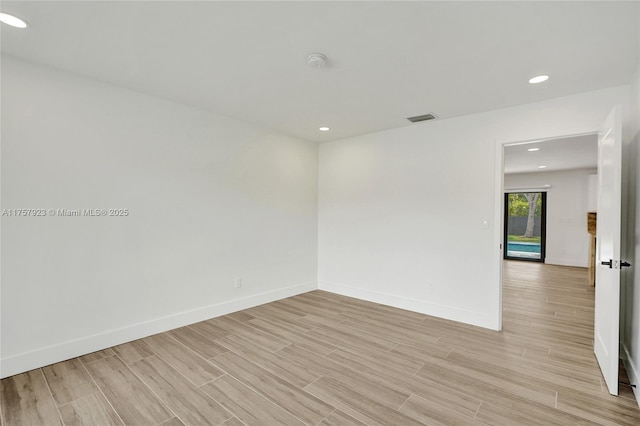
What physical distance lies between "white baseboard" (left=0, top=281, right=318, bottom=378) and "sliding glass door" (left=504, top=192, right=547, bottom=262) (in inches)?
325

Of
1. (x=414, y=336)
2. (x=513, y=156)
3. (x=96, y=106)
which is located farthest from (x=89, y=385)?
(x=513, y=156)

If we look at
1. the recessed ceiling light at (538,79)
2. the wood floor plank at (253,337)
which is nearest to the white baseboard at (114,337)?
the wood floor plank at (253,337)

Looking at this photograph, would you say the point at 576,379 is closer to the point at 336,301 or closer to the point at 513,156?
the point at 336,301

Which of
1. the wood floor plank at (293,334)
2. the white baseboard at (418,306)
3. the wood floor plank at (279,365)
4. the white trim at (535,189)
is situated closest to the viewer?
the wood floor plank at (279,365)

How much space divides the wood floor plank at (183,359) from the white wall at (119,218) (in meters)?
0.23

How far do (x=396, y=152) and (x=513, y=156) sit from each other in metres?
3.13

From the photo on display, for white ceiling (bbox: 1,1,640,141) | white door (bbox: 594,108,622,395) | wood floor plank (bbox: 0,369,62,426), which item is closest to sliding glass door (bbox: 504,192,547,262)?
white door (bbox: 594,108,622,395)

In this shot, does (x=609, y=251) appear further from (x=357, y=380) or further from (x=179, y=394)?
(x=179, y=394)

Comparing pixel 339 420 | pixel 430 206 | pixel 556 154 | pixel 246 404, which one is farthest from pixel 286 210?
pixel 556 154

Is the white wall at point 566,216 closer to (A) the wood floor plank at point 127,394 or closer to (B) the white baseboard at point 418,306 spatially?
(B) the white baseboard at point 418,306

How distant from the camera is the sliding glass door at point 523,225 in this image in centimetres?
878

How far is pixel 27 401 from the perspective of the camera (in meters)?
2.09

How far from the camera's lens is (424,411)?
6.63 ft

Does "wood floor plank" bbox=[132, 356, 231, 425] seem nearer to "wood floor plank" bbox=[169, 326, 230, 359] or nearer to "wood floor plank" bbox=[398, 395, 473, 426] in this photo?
"wood floor plank" bbox=[169, 326, 230, 359]
